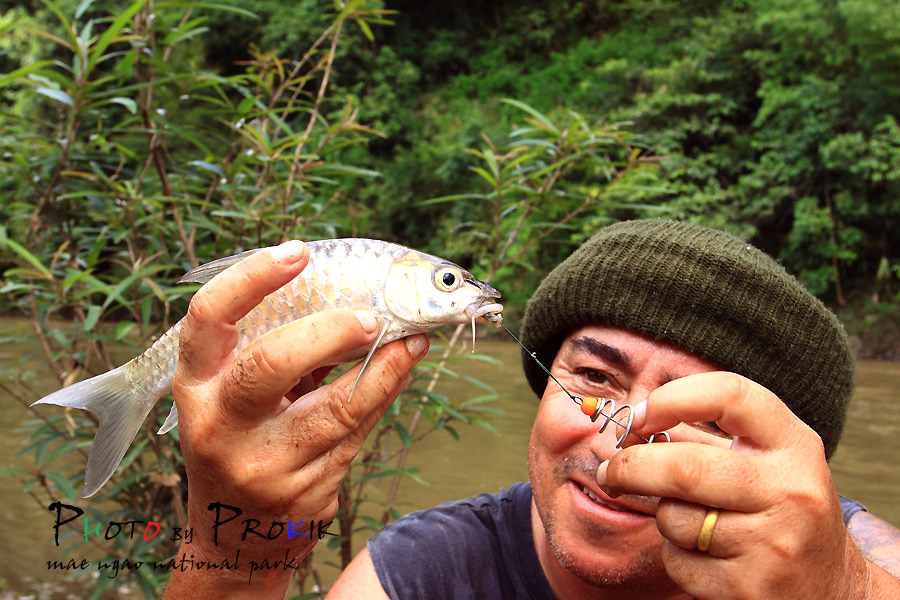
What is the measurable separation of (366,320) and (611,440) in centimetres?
96

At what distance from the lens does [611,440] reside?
188 centimetres

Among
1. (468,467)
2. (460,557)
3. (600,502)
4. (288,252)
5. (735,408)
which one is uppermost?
(288,252)

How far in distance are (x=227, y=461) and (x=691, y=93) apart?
18.2 m

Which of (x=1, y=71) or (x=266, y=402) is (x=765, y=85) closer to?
(x=266, y=402)

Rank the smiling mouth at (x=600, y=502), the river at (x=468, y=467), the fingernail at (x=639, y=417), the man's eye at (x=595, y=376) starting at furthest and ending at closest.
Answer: the river at (x=468, y=467)
the man's eye at (x=595, y=376)
the smiling mouth at (x=600, y=502)
the fingernail at (x=639, y=417)

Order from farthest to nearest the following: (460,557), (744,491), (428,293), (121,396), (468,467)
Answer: (468,467)
(460,557)
(121,396)
(428,293)
(744,491)

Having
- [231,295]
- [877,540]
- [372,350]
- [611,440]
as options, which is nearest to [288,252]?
[231,295]

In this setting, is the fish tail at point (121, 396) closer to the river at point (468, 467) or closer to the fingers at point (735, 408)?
the fingers at point (735, 408)

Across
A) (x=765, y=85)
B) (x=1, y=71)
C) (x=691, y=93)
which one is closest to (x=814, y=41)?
(x=765, y=85)

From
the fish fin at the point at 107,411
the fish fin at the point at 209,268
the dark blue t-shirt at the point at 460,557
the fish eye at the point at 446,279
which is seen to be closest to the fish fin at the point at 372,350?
the fish eye at the point at 446,279

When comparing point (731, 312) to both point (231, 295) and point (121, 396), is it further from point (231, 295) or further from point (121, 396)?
A: point (121, 396)

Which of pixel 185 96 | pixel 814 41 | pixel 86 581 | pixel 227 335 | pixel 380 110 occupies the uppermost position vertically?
pixel 814 41

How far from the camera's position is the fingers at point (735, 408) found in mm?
1095

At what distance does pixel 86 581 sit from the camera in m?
4.40
